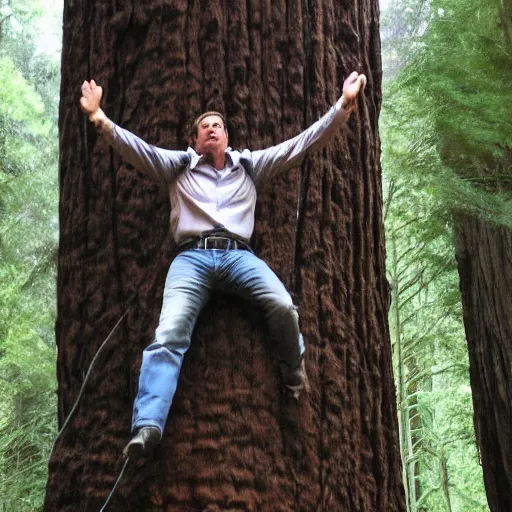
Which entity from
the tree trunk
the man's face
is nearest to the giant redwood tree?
the man's face

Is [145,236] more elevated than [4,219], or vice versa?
[4,219]

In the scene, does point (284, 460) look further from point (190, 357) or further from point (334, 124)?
point (334, 124)

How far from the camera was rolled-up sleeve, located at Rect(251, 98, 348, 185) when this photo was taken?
10.8ft

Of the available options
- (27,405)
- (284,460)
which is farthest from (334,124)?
(27,405)

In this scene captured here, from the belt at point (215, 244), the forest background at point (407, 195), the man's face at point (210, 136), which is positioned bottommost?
the belt at point (215, 244)

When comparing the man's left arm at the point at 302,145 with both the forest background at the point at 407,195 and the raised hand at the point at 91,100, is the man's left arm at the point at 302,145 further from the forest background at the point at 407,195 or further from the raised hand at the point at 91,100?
the forest background at the point at 407,195

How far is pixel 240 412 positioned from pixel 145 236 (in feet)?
2.75

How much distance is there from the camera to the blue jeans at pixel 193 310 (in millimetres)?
2855

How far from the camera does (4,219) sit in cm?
1375

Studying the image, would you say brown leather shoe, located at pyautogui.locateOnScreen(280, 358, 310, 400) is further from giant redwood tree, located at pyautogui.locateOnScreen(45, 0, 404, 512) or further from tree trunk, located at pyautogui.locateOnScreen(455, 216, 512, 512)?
tree trunk, located at pyautogui.locateOnScreen(455, 216, 512, 512)

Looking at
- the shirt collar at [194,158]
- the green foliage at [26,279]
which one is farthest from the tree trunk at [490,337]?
the green foliage at [26,279]

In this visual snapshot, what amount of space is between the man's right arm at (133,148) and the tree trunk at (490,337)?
18.1 feet

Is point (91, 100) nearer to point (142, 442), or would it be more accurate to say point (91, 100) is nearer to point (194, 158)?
point (194, 158)

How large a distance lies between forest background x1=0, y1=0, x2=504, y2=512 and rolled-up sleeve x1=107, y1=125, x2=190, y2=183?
3900 mm
